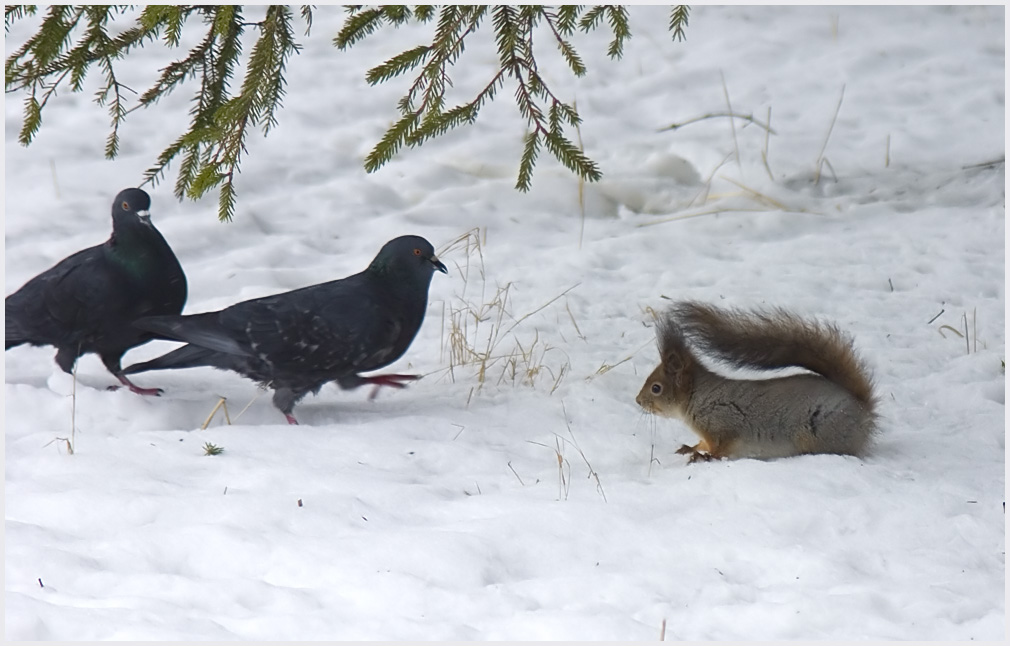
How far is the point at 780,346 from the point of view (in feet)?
15.0

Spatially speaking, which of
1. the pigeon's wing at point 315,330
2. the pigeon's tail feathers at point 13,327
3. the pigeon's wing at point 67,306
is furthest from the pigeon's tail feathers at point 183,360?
the pigeon's tail feathers at point 13,327

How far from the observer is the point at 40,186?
7.86 metres

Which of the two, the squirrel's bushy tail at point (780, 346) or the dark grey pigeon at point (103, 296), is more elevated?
the dark grey pigeon at point (103, 296)

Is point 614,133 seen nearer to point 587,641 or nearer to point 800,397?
point 800,397

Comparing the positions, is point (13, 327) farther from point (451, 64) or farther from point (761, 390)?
point (761, 390)

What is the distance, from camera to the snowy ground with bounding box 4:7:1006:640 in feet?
10.7

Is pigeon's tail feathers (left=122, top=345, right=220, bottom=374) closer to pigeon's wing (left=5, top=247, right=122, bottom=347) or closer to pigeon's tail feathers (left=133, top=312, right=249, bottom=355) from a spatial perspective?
pigeon's tail feathers (left=133, top=312, right=249, bottom=355)

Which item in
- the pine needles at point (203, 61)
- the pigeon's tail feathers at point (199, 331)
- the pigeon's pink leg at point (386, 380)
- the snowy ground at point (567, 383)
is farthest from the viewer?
the pigeon's pink leg at point (386, 380)

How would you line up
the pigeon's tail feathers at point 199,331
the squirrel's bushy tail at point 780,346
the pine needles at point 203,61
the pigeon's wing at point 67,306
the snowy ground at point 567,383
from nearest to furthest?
the snowy ground at point 567,383 → the pine needles at point 203,61 → the squirrel's bushy tail at point 780,346 → the pigeon's tail feathers at point 199,331 → the pigeon's wing at point 67,306

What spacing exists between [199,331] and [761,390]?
8.30 feet

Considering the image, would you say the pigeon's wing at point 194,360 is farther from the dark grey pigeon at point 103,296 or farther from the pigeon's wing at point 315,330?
the dark grey pigeon at point 103,296

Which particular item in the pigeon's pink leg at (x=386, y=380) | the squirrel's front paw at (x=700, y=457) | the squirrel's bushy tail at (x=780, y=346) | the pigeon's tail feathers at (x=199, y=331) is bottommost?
the squirrel's front paw at (x=700, y=457)

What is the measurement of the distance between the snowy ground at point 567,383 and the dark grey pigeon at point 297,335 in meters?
0.26

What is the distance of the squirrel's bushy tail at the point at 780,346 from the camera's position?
4.55 m
